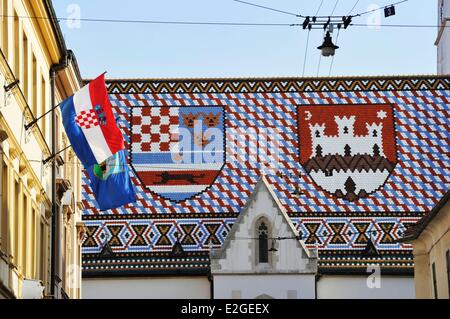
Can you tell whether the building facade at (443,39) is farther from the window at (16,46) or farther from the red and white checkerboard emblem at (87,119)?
the window at (16,46)

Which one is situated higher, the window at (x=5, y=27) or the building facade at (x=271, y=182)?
the building facade at (x=271, y=182)

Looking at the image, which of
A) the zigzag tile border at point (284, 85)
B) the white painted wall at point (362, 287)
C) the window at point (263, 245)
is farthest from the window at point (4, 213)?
the zigzag tile border at point (284, 85)

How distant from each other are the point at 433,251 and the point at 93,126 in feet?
30.7

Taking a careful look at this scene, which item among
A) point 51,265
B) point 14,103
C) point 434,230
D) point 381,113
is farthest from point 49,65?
point 381,113

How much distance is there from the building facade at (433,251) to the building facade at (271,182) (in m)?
12.7

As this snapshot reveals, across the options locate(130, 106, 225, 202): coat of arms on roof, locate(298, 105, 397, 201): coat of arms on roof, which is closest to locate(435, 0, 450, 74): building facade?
locate(298, 105, 397, 201): coat of arms on roof

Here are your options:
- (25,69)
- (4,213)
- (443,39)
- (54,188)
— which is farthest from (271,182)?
(4,213)

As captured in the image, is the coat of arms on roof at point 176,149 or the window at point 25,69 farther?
the coat of arms on roof at point 176,149

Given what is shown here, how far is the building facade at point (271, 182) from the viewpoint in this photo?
41844mm

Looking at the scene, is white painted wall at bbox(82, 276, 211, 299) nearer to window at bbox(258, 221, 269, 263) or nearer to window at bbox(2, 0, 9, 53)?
window at bbox(258, 221, 269, 263)

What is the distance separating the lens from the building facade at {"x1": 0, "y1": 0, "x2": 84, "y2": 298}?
1741 cm

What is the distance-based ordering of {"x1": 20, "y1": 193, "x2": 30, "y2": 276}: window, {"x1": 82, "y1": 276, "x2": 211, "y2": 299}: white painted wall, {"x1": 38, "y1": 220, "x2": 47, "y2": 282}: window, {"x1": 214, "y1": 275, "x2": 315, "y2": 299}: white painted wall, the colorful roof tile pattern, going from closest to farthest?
{"x1": 20, "y1": 193, "x2": 30, "y2": 276}: window < {"x1": 38, "y1": 220, "x2": 47, "y2": 282}: window < {"x1": 214, "y1": 275, "x2": 315, "y2": 299}: white painted wall < {"x1": 82, "y1": 276, "x2": 211, "y2": 299}: white painted wall < the colorful roof tile pattern

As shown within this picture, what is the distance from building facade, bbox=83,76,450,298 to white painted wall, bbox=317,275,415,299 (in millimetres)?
39

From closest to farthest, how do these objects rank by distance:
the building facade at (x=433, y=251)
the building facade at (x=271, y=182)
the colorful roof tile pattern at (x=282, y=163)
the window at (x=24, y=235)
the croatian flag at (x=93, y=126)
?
the croatian flag at (x=93, y=126) → the window at (x=24, y=235) → the building facade at (x=433, y=251) → the building facade at (x=271, y=182) → the colorful roof tile pattern at (x=282, y=163)
